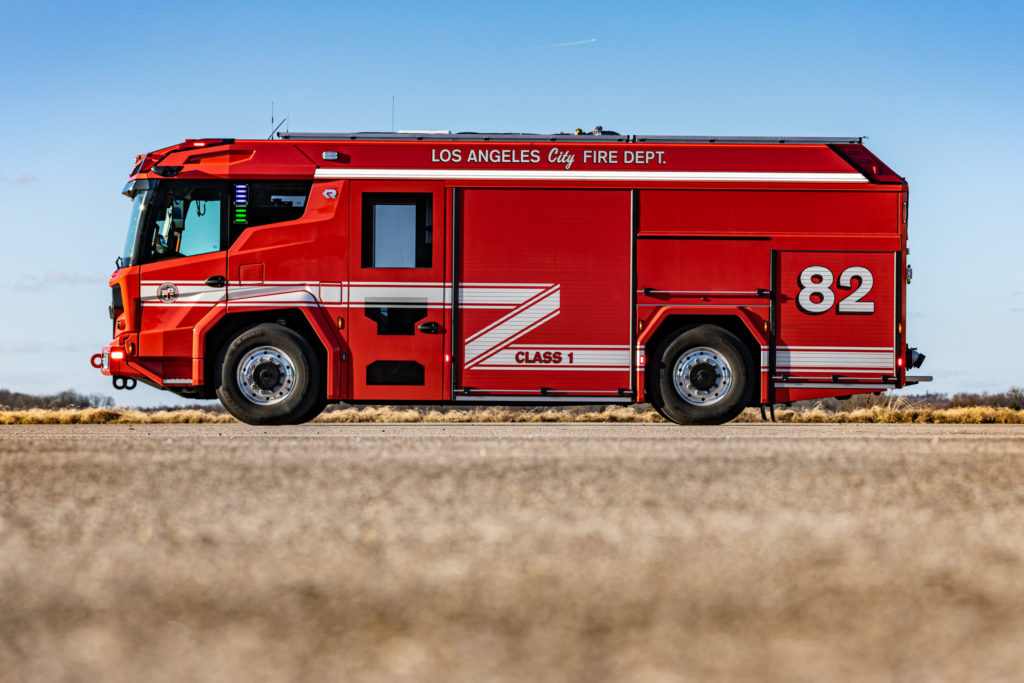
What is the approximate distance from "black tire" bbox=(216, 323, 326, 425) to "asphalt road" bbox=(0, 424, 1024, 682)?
218 inches

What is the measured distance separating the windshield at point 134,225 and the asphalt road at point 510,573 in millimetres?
6273

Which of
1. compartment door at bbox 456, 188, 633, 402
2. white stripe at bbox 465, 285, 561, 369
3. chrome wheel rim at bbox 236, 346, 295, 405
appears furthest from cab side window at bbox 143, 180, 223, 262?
white stripe at bbox 465, 285, 561, 369

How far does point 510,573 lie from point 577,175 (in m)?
9.15

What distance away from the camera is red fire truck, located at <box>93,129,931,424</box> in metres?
11.8

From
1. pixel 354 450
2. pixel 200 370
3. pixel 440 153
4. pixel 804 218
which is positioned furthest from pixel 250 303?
pixel 804 218

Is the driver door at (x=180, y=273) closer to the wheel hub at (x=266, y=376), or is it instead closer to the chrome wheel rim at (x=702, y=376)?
the wheel hub at (x=266, y=376)

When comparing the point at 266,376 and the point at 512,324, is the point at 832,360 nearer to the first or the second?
the point at 512,324

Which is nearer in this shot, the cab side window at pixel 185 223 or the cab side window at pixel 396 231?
the cab side window at pixel 396 231

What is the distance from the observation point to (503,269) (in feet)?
39.0

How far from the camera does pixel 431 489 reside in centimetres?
505

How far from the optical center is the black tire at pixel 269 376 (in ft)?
38.2

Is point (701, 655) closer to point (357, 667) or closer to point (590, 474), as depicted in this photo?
point (357, 667)

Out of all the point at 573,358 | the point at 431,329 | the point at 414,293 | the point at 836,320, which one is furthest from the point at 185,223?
the point at 836,320

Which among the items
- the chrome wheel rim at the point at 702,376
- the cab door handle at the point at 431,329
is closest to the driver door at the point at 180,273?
the cab door handle at the point at 431,329
